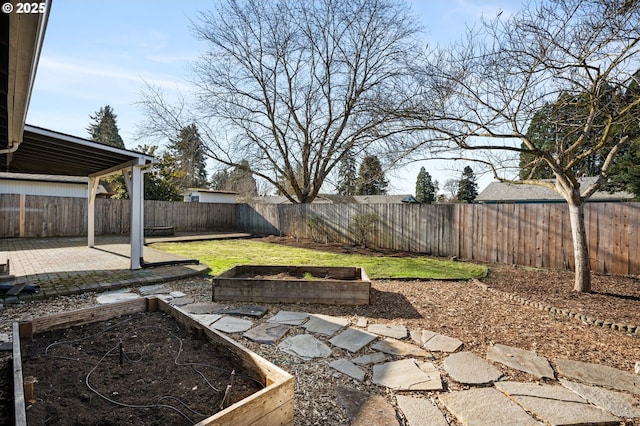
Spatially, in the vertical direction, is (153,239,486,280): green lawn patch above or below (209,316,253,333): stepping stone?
above

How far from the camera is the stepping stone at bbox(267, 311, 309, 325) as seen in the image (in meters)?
3.53

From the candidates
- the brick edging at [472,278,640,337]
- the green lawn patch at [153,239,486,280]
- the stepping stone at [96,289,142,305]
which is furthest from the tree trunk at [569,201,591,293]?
the stepping stone at [96,289,142,305]

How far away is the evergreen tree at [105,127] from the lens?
1264 inches

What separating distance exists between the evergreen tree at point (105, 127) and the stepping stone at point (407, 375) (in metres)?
36.8

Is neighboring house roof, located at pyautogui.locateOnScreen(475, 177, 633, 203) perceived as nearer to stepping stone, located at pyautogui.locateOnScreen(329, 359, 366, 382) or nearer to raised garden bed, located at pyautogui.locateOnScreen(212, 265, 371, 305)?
raised garden bed, located at pyautogui.locateOnScreen(212, 265, 371, 305)

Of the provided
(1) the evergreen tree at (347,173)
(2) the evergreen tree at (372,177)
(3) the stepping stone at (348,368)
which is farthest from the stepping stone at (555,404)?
(1) the evergreen tree at (347,173)

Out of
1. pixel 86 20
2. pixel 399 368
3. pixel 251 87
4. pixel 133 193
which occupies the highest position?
pixel 251 87

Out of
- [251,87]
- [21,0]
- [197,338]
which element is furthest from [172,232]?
[21,0]

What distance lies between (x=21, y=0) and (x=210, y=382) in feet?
7.25

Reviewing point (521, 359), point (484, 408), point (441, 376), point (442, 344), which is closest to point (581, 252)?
point (521, 359)

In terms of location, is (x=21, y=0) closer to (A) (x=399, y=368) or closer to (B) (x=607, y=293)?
(A) (x=399, y=368)

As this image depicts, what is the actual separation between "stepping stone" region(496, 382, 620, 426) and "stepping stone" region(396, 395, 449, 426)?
582mm

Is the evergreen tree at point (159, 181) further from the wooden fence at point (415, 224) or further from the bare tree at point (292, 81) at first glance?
the bare tree at point (292, 81)

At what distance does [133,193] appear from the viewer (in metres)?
5.96
